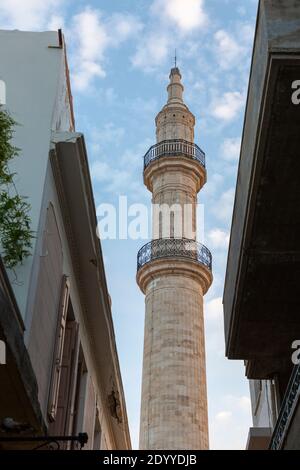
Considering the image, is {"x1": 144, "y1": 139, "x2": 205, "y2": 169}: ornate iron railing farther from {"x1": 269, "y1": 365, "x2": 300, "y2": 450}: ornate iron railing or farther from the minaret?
{"x1": 269, "y1": 365, "x2": 300, "y2": 450}: ornate iron railing

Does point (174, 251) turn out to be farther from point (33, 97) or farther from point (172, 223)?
point (33, 97)

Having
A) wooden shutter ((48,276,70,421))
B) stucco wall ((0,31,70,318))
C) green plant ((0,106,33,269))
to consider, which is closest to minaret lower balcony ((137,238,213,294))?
stucco wall ((0,31,70,318))

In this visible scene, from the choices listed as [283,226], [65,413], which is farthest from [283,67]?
[65,413]

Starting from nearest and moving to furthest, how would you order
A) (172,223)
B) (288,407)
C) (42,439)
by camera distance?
(42,439) < (288,407) < (172,223)

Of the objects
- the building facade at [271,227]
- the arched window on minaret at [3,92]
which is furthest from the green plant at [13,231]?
the building facade at [271,227]

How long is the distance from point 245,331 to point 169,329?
42.8ft

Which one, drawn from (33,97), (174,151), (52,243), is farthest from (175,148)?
(52,243)

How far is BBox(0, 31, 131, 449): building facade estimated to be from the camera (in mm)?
8828

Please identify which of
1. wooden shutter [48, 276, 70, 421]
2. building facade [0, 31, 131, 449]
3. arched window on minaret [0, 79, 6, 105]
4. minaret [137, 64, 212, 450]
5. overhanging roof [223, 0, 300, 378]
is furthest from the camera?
minaret [137, 64, 212, 450]

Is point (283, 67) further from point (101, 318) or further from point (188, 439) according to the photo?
point (188, 439)

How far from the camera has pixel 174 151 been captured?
92.3 ft

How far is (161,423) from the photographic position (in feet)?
73.9

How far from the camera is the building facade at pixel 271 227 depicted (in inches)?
290

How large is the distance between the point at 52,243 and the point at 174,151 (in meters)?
18.7
